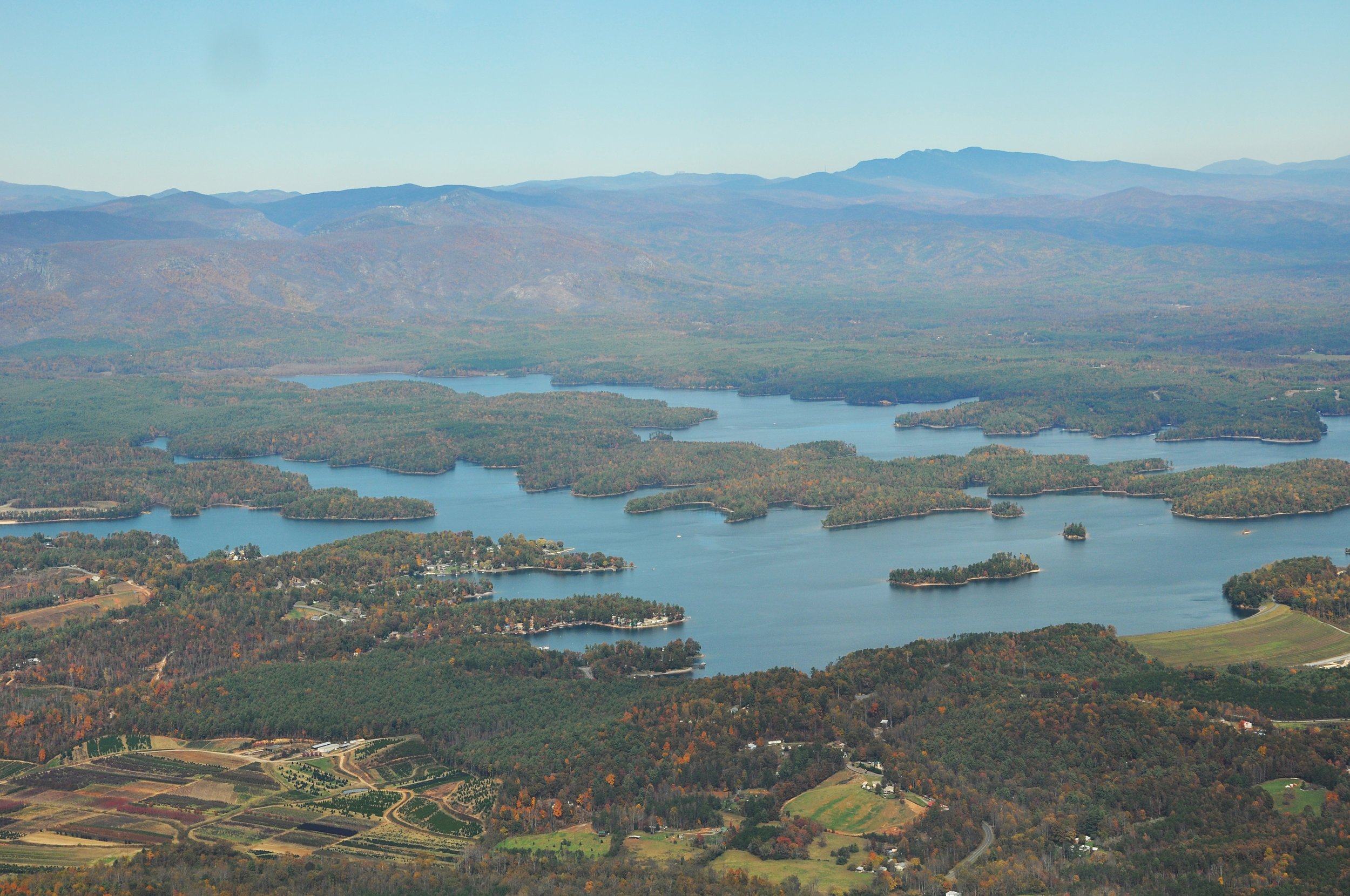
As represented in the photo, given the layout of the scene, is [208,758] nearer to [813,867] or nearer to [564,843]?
[564,843]

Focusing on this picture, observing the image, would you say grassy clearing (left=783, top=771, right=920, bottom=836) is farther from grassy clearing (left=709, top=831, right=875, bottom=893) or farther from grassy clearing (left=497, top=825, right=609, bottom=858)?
grassy clearing (left=497, top=825, right=609, bottom=858)

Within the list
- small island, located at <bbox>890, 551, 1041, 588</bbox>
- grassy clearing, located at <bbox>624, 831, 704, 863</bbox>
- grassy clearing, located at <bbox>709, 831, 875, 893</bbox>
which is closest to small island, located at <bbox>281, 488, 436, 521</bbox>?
small island, located at <bbox>890, 551, 1041, 588</bbox>

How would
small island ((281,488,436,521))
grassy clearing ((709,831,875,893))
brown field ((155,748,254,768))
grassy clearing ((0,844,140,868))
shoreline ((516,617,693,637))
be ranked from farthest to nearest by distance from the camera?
1. small island ((281,488,436,521))
2. shoreline ((516,617,693,637))
3. brown field ((155,748,254,768))
4. grassy clearing ((0,844,140,868))
5. grassy clearing ((709,831,875,893))

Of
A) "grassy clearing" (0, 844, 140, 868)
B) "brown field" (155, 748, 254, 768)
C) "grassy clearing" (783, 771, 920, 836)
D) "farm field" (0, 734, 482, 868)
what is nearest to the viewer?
"grassy clearing" (783, 771, 920, 836)

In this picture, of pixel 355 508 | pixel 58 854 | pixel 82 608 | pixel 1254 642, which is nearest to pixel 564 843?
pixel 58 854

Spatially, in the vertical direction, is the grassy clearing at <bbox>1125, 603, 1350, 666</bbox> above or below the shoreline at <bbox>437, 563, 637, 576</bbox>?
above

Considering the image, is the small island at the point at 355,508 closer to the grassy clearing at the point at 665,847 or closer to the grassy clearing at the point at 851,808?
the grassy clearing at the point at 851,808
